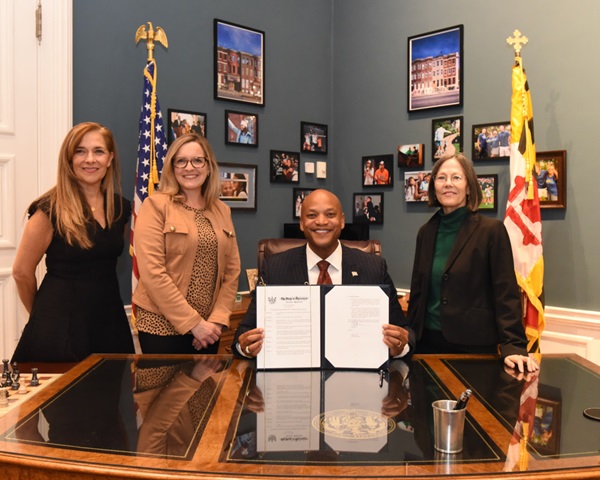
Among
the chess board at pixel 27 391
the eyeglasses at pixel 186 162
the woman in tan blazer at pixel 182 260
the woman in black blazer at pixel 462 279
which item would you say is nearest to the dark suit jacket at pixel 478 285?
the woman in black blazer at pixel 462 279

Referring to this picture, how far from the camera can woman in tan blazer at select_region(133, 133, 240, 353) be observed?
2584 mm

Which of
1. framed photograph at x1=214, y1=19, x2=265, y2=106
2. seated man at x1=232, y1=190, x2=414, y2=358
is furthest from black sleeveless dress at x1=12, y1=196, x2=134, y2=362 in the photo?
framed photograph at x1=214, y1=19, x2=265, y2=106

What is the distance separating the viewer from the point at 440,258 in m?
2.63

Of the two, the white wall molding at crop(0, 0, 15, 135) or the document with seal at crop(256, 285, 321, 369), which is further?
the white wall molding at crop(0, 0, 15, 135)

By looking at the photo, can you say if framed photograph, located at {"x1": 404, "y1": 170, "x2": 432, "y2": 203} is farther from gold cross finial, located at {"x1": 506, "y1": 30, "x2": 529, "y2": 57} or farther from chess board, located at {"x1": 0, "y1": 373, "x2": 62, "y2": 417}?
chess board, located at {"x1": 0, "y1": 373, "x2": 62, "y2": 417}

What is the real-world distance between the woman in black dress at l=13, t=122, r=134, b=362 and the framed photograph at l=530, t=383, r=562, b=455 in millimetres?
1723

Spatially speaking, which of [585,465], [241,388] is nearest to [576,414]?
[585,465]

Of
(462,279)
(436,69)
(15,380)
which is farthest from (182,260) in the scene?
(436,69)

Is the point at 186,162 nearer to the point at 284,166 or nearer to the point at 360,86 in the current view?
the point at 284,166

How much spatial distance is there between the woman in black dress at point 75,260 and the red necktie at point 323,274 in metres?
0.90

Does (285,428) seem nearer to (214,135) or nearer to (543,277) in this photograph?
(543,277)

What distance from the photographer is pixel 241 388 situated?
1.86m

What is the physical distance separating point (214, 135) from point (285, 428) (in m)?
3.45

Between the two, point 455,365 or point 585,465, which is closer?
point 585,465
